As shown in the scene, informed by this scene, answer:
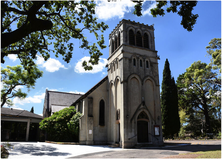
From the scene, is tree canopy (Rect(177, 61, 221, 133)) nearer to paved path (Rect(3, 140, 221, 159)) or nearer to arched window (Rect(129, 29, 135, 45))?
arched window (Rect(129, 29, 135, 45))

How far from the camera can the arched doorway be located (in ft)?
78.1

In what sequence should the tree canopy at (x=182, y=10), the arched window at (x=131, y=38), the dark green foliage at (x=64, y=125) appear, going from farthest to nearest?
1. the arched window at (x=131, y=38)
2. the dark green foliage at (x=64, y=125)
3. the tree canopy at (x=182, y=10)

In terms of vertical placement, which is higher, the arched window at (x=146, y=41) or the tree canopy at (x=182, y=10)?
the arched window at (x=146, y=41)

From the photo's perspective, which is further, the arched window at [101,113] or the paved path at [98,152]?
the arched window at [101,113]

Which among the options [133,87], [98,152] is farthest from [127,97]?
[98,152]

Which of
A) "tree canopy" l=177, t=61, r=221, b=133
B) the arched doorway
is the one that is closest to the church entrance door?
the arched doorway

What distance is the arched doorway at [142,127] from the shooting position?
938 inches

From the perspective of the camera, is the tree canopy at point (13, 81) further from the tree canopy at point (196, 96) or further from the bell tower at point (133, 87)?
the tree canopy at point (196, 96)

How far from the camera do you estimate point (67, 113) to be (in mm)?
29656

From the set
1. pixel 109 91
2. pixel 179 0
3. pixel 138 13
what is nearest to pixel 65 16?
pixel 138 13

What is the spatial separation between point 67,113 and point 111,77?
9.26 metres

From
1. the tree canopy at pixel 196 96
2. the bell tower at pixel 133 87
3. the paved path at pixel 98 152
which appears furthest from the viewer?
the tree canopy at pixel 196 96

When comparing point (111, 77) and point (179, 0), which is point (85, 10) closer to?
point (179, 0)

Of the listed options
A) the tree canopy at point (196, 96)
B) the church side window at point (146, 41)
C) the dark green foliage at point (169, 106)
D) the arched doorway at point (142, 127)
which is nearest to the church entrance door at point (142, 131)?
the arched doorway at point (142, 127)
